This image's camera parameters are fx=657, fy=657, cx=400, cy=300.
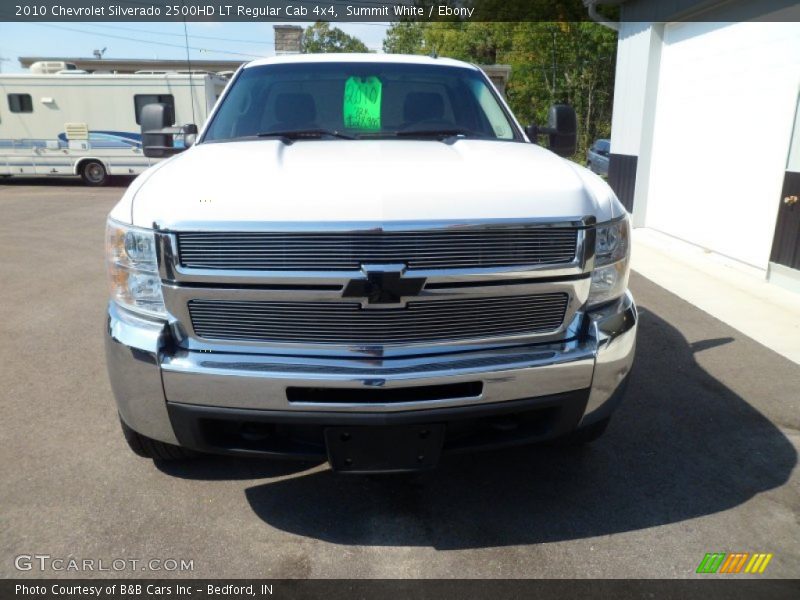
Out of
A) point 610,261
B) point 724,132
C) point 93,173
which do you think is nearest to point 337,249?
point 610,261

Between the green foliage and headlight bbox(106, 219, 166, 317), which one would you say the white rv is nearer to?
the green foliage

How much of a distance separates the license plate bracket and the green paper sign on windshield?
1.90 m

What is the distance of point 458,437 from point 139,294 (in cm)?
137

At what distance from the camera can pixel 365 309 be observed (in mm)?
2438

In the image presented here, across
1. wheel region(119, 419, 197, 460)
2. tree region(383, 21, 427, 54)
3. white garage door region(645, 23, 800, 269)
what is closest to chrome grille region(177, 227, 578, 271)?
wheel region(119, 419, 197, 460)

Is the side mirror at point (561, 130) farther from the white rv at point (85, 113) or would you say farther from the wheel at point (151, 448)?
the white rv at point (85, 113)

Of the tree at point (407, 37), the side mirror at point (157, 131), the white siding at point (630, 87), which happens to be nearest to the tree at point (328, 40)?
the tree at point (407, 37)

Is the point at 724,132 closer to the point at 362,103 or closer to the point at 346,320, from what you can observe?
the point at 362,103

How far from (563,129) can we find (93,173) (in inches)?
695

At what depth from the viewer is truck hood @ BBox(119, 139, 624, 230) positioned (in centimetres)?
238

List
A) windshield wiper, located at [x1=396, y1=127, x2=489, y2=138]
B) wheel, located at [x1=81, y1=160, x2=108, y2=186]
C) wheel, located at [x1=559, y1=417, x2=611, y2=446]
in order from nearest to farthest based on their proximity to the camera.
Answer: wheel, located at [x1=559, y1=417, x2=611, y2=446] < windshield wiper, located at [x1=396, y1=127, x2=489, y2=138] < wheel, located at [x1=81, y1=160, x2=108, y2=186]

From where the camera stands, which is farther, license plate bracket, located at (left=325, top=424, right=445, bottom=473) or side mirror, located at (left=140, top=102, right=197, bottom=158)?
side mirror, located at (left=140, top=102, right=197, bottom=158)
